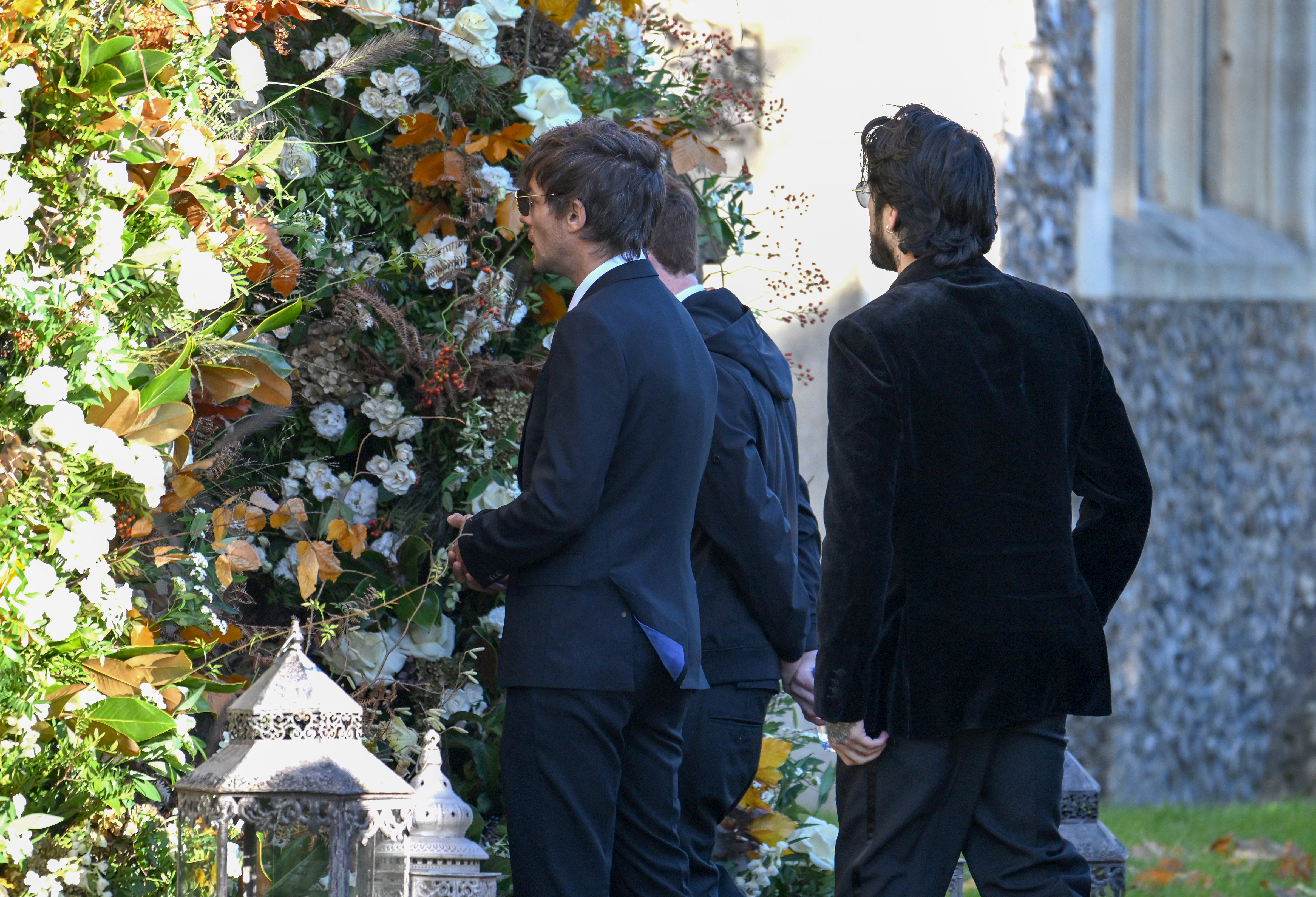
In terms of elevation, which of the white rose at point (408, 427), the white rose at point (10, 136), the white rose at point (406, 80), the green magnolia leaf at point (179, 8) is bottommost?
the white rose at point (408, 427)

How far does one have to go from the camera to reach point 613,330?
2.22m

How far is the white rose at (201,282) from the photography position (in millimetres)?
2174

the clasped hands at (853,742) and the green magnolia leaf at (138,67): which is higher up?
the green magnolia leaf at (138,67)

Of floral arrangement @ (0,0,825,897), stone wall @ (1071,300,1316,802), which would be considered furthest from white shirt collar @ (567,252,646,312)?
stone wall @ (1071,300,1316,802)

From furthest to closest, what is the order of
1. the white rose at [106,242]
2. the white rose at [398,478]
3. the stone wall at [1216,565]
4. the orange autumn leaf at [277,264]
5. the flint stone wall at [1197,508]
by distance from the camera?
1. the stone wall at [1216,565]
2. the flint stone wall at [1197,508]
3. the white rose at [398,478]
4. the orange autumn leaf at [277,264]
5. the white rose at [106,242]

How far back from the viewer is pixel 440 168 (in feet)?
10.1

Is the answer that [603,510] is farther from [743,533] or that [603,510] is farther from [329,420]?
[329,420]

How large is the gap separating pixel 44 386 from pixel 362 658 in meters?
1.14

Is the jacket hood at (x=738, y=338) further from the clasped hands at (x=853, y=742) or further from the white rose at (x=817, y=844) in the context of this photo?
the white rose at (x=817, y=844)

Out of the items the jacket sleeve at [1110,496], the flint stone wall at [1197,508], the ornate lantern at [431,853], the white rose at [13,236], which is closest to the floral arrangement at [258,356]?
the white rose at [13,236]

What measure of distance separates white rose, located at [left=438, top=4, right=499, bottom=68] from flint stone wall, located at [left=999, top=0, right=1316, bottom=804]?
4.31 meters

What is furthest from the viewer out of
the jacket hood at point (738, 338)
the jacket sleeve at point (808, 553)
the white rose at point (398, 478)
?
the white rose at point (398, 478)

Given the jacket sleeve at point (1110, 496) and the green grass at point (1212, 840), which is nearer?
the jacket sleeve at point (1110, 496)

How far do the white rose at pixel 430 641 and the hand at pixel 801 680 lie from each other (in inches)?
27.9
